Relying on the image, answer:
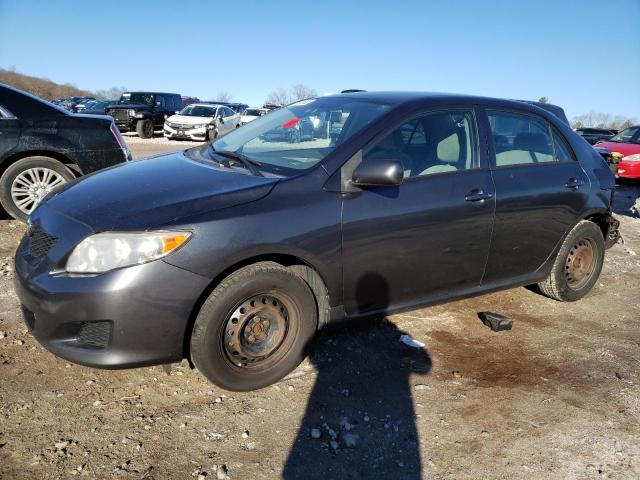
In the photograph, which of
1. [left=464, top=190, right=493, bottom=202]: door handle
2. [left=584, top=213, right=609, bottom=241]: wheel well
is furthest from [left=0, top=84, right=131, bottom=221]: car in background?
[left=584, top=213, right=609, bottom=241]: wheel well

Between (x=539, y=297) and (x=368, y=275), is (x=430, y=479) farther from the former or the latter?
(x=539, y=297)

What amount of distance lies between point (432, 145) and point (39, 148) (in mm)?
4381

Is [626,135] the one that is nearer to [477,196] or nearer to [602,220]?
[602,220]

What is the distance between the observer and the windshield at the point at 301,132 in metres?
3.15

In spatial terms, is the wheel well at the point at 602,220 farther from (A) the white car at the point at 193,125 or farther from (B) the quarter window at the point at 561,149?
(A) the white car at the point at 193,125

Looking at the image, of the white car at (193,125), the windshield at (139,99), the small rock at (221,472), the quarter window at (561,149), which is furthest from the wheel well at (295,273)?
the windshield at (139,99)

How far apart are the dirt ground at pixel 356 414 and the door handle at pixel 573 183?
3.99ft

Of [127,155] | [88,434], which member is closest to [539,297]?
[88,434]

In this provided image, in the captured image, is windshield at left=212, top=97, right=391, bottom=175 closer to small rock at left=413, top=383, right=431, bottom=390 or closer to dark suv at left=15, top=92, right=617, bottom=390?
dark suv at left=15, top=92, right=617, bottom=390

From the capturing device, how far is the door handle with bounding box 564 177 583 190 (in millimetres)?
3980

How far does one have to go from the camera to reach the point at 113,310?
2.37 meters

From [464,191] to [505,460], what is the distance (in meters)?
1.69

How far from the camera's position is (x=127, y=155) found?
19.6 feet

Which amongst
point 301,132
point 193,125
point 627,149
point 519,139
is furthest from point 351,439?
point 193,125
